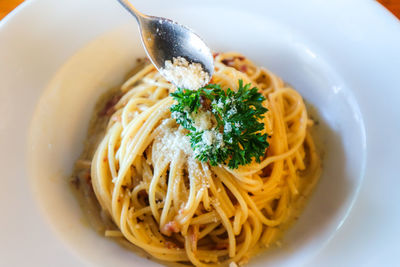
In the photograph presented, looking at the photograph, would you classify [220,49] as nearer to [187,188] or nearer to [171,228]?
[187,188]

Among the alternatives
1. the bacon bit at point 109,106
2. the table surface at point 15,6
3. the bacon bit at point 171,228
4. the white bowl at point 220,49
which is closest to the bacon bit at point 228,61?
the white bowl at point 220,49

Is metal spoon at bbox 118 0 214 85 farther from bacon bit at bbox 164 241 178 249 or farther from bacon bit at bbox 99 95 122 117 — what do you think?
bacon bit at bbox 164 241 178 249

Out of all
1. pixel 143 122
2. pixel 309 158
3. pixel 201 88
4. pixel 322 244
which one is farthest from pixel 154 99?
pixel 322 244

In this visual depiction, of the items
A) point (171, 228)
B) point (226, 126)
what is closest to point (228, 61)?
point (226, 126)

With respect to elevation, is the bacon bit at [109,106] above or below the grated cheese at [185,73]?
below

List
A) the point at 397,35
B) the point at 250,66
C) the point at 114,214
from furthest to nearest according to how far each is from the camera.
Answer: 1. the point at 250,66
2. the point at 114,214
3. the point at 397,35

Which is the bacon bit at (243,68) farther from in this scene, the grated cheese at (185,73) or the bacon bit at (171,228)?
the bacon bit at (171,228)

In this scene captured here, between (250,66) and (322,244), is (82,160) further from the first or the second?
(322,244)
